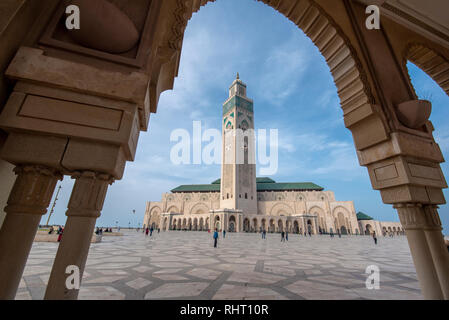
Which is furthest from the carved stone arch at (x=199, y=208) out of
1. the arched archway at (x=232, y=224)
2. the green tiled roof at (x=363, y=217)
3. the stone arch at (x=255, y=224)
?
the green tiled roof at (x=363, y=217)

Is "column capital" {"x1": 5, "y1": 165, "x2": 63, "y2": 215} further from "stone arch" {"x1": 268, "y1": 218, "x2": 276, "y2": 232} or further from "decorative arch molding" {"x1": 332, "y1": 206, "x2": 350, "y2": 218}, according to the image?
"decorative arch molding" {"x1": 332, "y1": 206, "x2": 350, "y2": 218}

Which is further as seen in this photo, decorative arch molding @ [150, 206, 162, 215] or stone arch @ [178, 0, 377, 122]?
decorative arch molding @ [150, 206, 162, 215]

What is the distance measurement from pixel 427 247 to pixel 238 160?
111ft

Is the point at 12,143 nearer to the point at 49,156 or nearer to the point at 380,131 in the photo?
the point at 49,156

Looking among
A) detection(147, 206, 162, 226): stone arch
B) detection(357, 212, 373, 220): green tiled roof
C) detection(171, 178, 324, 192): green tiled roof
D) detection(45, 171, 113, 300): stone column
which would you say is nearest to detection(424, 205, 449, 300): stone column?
detection(45, 171, 113, 300): stone column

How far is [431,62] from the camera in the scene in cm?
345

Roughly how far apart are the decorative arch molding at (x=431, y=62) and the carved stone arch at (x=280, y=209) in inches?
1586

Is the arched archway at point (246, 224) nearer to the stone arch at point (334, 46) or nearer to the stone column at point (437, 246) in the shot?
the stone column at point (437, 246)

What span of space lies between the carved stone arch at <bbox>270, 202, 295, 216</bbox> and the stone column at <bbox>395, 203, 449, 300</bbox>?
4134cm

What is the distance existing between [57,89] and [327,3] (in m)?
3.35

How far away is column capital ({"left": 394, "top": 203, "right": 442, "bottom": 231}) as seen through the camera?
7.00 feet

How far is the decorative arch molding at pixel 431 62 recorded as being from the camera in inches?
132

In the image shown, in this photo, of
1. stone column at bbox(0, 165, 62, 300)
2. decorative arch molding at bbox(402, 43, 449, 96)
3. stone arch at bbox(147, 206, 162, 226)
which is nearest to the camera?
stone column at bbox(0, 165, 62, 300)

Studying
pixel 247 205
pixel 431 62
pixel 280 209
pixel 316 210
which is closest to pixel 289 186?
pixel 280 209
